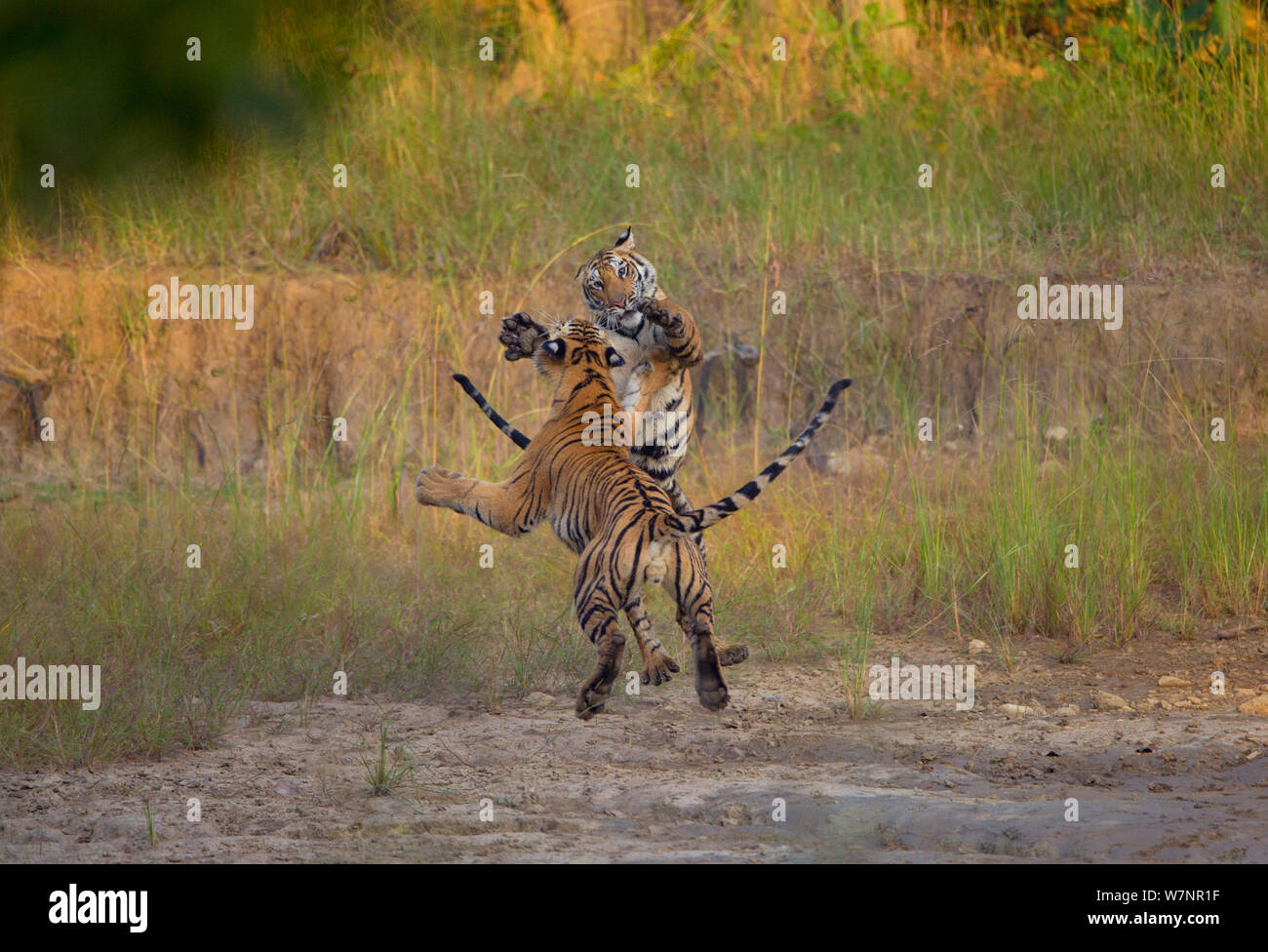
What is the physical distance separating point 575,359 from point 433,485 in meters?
0.74

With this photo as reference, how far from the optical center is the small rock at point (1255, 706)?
19.1 ft

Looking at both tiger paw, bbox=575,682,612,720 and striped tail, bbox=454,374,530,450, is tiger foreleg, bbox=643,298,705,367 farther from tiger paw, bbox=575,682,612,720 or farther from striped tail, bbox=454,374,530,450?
tiger paw, bbox=575,682,612,720

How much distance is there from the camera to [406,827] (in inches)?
184

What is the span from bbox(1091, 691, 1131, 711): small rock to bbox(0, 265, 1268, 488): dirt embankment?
3414 mm

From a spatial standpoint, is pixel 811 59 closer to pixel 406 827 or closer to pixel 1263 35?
pixel 1263 35

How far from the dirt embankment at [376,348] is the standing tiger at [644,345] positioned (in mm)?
3177

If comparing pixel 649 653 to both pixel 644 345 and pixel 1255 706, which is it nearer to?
pixel 644 345

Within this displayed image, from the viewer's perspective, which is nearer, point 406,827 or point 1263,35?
point 406,827

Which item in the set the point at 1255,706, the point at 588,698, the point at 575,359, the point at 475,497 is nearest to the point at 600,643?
the point at 588,698

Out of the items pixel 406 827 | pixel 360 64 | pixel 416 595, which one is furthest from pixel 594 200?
pixel 406 827

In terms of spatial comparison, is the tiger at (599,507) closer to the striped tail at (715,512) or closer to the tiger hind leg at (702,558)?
the striped tail at (715,512)

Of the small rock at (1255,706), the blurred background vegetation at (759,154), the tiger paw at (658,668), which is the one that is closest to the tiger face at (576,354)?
the tiger paw at (658,668)

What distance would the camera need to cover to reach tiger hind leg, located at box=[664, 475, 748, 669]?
18.8 ft

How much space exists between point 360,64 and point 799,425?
4.21 meters
